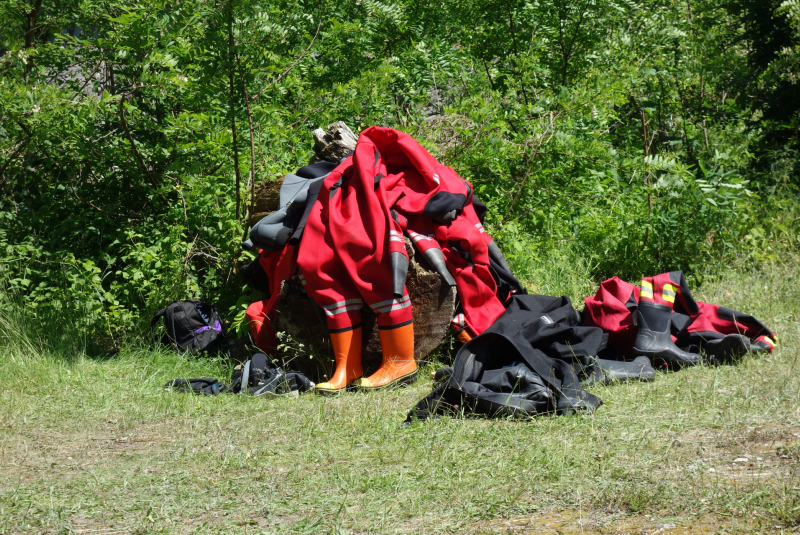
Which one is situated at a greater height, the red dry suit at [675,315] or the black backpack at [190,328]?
the red dry suit at [675,315]

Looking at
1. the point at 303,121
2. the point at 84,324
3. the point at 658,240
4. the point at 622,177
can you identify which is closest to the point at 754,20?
the point at 622,177

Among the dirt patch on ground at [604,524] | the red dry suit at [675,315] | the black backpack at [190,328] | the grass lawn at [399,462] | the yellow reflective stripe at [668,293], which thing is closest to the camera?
the dirt patch on ground at [604,524]

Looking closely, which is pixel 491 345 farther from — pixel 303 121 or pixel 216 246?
pixel 303 121

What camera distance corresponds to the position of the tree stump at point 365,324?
4324 mm

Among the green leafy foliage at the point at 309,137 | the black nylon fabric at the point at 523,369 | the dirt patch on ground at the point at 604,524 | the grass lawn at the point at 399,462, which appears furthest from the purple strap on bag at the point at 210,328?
the dirt patch on ground at the point at 604,524

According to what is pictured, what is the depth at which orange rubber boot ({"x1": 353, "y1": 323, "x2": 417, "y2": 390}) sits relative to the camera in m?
4.11

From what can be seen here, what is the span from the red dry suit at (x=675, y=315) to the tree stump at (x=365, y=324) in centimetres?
94

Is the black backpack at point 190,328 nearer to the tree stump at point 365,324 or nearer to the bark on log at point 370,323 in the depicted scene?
the tree stump at point 365,324

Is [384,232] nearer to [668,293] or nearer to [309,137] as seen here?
[668,293]

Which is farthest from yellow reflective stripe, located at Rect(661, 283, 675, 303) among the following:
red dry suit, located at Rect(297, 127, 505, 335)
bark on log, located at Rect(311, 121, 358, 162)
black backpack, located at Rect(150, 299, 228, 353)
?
black backpack, located at Rect(150, 299, 228, 353)

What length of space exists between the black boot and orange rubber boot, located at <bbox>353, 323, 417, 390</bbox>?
4.25 feet

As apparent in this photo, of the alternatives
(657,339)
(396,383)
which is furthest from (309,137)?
(657,339)

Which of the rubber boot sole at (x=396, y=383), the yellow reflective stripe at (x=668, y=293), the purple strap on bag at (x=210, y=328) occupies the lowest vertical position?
the rubber boot sole at (x=396, y=383)

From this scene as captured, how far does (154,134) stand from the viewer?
20.0 feet
